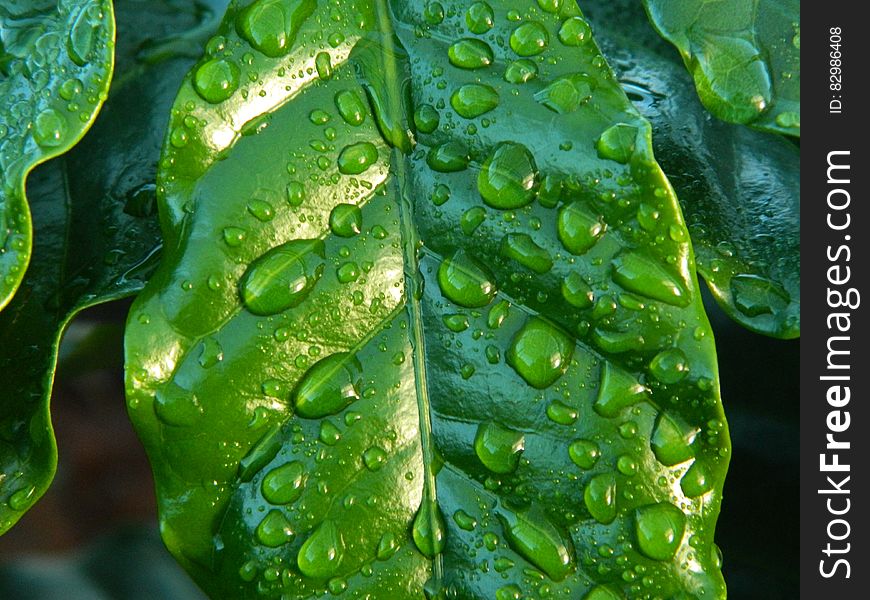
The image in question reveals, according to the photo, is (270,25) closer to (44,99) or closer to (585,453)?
(44,99)

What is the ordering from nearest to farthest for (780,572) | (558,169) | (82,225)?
(558,169)
(82,225)
(780,572)

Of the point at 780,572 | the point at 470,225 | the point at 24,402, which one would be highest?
the point at 470,225

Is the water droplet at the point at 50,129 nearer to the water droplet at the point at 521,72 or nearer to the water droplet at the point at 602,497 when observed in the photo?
the water droplet at the point at 521,72

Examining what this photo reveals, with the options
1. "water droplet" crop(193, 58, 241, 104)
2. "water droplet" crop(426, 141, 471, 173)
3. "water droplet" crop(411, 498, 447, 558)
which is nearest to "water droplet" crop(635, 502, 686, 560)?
"water droplet" crop(411, 498, 447, 558)

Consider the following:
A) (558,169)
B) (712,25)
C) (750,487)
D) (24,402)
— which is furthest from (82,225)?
(750,487)

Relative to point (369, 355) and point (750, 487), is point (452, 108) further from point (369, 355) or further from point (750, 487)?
point (750, 487)

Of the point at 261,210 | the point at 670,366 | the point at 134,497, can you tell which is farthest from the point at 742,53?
the point at 134,497

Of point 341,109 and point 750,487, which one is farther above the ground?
point 341,109
